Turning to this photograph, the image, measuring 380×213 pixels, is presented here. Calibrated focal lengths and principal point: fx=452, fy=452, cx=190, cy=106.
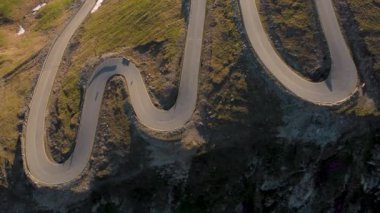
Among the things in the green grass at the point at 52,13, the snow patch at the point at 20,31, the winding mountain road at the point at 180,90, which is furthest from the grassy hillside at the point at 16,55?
the winding mountain road at the point at 180,90

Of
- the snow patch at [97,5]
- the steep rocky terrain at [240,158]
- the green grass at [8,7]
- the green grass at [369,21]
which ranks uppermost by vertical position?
the green grass at [8,7]

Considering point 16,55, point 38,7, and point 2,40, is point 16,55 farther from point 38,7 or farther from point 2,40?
point 38,7

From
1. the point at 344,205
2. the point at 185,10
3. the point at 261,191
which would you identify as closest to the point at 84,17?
the point at 185,10

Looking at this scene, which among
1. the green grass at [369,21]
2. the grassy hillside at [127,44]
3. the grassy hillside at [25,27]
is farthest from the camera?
the grassy hillside at [25,27]

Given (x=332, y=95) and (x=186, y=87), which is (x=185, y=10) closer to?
(x=186, y=87)

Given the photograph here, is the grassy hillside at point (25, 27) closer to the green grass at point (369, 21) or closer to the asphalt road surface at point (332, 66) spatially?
the asphalt road surface at point (332, 66)
